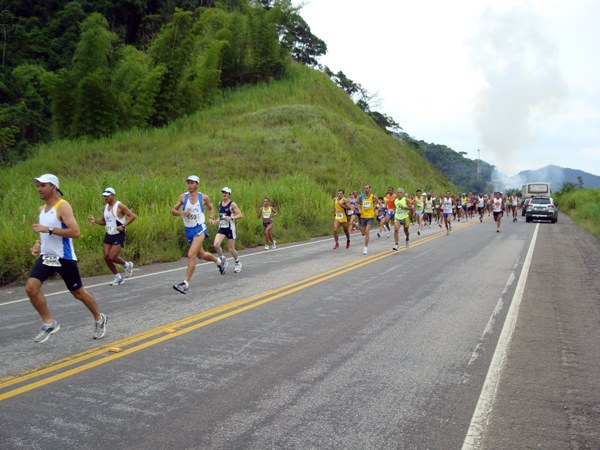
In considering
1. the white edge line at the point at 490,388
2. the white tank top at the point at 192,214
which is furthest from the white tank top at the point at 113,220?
the white edge line at the point at 490,388

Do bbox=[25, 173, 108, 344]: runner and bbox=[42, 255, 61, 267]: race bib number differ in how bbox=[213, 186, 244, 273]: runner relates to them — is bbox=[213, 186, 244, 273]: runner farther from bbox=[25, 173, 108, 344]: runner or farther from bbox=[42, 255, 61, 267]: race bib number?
bbox=[42, 255, 61, 267]: race bib number

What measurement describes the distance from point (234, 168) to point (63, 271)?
28774 mm

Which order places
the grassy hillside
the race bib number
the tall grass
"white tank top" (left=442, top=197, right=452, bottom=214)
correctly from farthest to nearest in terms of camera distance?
the tall grass, "white tank top" (left=442, top=197, right=452, bottom=214), the grassy hillside, the race bib number

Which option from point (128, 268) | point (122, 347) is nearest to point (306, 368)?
point (122, 347)

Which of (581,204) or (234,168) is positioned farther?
(581,204)

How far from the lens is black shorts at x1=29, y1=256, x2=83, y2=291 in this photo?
18.5 ft

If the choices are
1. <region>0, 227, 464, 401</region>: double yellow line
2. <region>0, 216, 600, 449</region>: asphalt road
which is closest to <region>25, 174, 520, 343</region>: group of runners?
<region>0, 216, 600, 449</region>: asphalt road

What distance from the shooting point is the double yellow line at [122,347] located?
4402 mm

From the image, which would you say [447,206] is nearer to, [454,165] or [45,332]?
[45,332]

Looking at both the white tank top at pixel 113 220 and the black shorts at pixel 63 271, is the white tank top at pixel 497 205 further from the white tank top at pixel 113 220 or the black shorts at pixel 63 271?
the black shorts at pixel 63 271

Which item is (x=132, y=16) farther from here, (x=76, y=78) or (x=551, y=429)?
(x=551, y=429)

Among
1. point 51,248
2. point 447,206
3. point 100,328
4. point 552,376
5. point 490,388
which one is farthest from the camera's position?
point 447,206

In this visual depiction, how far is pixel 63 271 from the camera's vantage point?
5730mm

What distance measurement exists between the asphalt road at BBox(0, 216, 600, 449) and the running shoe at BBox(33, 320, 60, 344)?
Answer: 0.10 m
